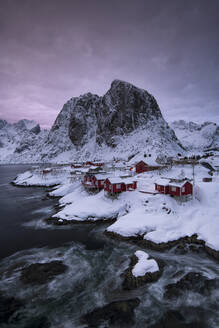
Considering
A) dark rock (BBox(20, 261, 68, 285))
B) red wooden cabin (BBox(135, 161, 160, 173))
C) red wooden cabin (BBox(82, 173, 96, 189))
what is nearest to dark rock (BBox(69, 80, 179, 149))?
red wooden cabin (BBox(135, 161, 160, 173))

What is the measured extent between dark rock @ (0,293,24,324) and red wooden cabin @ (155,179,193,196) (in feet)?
93.5

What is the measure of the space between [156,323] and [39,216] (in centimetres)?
3082

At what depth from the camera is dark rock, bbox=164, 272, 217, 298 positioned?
15.1m

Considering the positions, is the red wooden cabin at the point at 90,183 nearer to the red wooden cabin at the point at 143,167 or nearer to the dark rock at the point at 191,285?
the red wooden cabin at the point at 143,167

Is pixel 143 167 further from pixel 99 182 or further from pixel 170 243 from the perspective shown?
pixel 170 243

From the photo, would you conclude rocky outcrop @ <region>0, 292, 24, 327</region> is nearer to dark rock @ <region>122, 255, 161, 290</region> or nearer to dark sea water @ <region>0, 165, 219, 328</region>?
dark sea water @ <region>0, 165, 219, 328</region>

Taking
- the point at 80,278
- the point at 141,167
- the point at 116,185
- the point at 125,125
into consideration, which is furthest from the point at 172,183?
the point at 125,125

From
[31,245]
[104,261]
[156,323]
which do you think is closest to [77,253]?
[104,261]

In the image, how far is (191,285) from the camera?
16031 mm

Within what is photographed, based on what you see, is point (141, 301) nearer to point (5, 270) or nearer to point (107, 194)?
point (5, 270)

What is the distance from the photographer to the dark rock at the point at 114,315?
1232 centimetres

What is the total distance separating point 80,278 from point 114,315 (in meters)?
5.70

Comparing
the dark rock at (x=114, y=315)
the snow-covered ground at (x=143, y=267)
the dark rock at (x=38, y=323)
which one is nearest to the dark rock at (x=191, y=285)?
the snow-covered ground at (x=143, y=267)

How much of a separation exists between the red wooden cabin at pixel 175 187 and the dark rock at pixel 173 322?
22.3 meters
